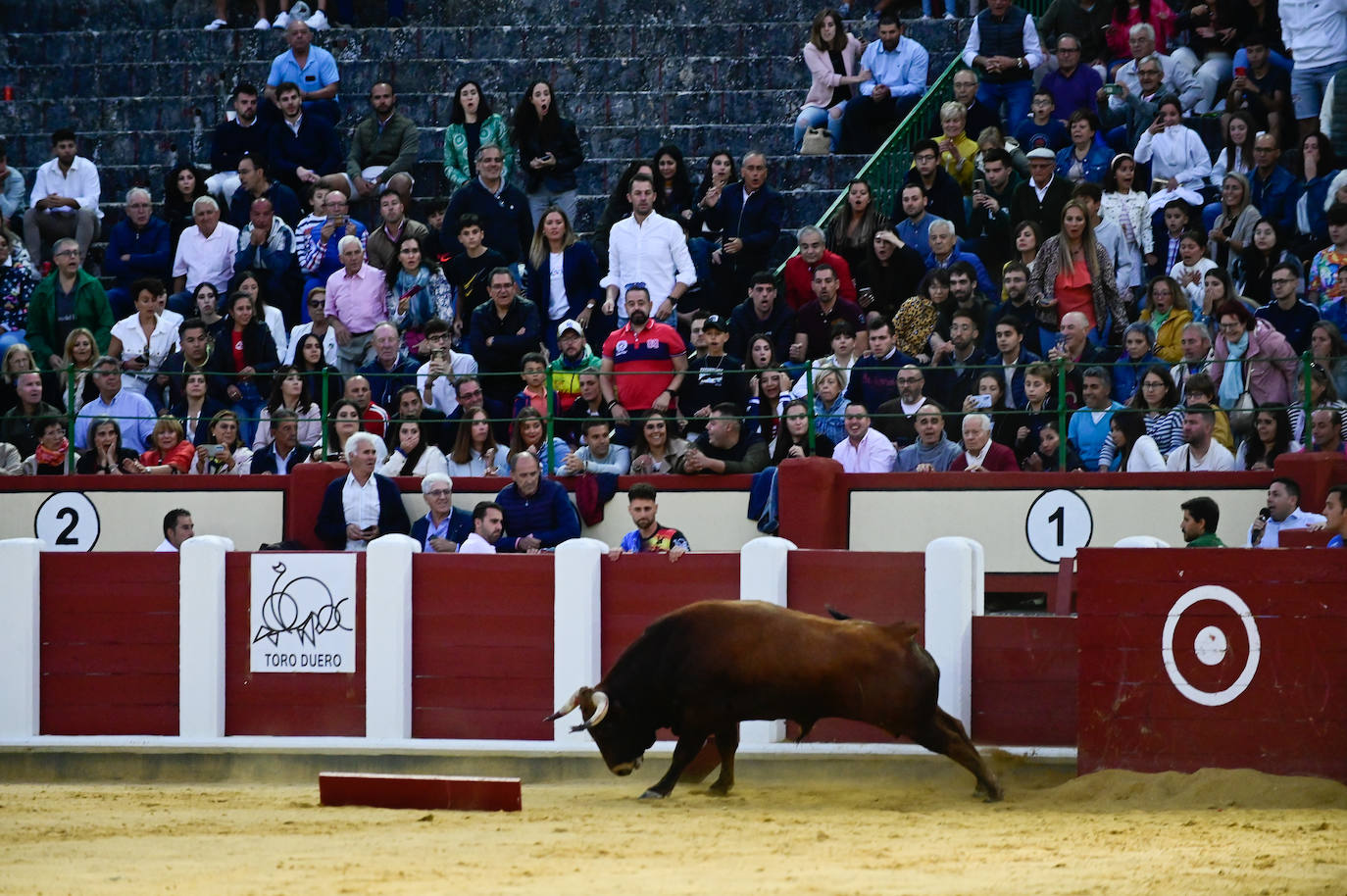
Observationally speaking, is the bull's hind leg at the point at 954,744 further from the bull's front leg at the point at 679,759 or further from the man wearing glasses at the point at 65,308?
the man wearing glasses at the point at 65,308

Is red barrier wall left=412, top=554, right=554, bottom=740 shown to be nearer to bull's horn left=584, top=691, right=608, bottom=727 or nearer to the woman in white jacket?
bull's horn left=584, top=691, right=608, bottom=727

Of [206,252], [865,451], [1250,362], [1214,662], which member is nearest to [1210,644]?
[1214,662]

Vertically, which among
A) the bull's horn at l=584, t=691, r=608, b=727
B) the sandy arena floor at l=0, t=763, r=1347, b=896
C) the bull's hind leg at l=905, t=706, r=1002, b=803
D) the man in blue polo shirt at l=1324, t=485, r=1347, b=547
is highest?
the man in blue polo shirt at l=1324, t=485, r=1347, b=547

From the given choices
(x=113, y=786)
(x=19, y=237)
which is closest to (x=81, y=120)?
(x=19, y=237)

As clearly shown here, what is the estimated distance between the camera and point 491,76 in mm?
18875

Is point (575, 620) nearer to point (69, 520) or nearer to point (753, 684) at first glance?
point (753, 684)

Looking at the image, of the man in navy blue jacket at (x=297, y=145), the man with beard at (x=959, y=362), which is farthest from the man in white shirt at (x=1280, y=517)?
the man in navy blue jacket at (x=297, y=145)

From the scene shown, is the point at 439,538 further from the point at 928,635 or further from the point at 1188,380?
the point at 1188,380

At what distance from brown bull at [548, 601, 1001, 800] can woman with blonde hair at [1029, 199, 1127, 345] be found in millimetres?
3963

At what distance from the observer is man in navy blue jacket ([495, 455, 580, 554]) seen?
12.5m

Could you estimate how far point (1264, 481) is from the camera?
12.0 m

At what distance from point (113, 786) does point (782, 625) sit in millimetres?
4009

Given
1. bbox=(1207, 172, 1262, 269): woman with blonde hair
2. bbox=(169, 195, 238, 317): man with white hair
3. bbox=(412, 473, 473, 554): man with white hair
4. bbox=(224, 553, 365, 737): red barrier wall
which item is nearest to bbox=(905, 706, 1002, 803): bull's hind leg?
bbox=(224, 553, 365, 737): red barrier wall

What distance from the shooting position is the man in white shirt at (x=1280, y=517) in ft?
37.0
